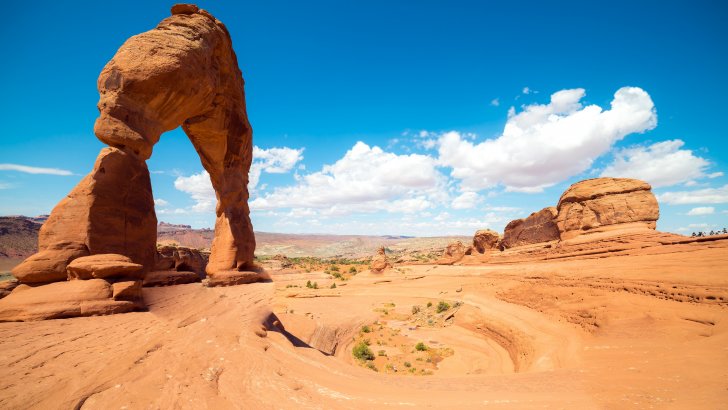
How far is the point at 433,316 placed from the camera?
16.5m

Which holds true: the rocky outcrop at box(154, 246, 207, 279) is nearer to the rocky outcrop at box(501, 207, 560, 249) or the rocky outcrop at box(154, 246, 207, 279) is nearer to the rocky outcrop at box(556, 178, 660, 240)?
the rocky outcrop at box(556, 178, 660, 240)

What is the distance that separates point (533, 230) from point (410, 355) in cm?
2826

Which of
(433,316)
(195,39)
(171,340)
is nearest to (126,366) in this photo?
(171,340)

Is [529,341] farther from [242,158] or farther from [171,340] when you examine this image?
[242,158]

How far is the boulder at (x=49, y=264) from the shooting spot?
17.8 feet

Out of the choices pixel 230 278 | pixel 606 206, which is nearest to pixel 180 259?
pixel 230 278

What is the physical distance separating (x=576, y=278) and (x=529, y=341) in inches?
239

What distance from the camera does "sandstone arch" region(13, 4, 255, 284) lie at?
6.18m

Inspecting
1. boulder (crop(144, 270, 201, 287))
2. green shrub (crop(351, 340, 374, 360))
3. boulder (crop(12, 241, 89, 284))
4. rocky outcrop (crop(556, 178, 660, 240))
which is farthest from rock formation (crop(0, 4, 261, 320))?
rocky outcrop (crop(556, 178, 660, 240))

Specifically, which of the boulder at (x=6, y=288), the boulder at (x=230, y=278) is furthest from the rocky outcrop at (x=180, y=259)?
the boulder at (x=6, y=288)

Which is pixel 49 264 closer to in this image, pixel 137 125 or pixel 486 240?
pixel 137 125

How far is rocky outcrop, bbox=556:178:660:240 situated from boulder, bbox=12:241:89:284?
32.3 meters

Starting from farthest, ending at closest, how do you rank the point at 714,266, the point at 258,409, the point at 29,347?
the point at 714,266 < the point at 29,347 < the point at 258,409

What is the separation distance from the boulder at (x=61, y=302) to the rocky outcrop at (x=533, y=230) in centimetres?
3402
